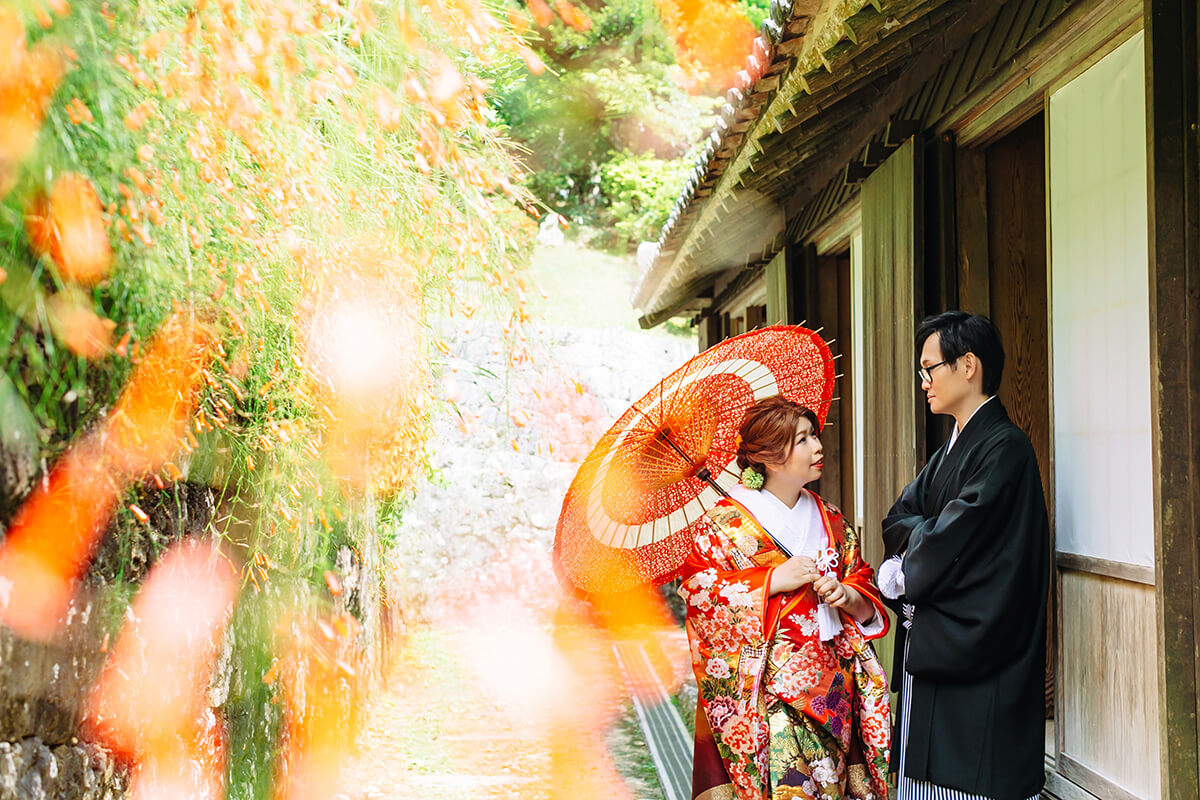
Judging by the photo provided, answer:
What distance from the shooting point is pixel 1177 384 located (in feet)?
8.29

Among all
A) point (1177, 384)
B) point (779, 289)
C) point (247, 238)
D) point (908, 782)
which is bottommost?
point (908, 782)

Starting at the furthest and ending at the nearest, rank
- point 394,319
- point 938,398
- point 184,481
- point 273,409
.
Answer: point 394,319 < point 273,409 < point 184,481 < point 938,398

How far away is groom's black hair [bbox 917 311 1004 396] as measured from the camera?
3.20m

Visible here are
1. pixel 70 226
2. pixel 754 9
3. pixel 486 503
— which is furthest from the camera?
pixel 754 9

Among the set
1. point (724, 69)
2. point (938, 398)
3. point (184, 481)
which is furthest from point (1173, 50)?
point (724, 69)

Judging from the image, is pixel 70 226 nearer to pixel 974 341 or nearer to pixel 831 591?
pixel 831 591

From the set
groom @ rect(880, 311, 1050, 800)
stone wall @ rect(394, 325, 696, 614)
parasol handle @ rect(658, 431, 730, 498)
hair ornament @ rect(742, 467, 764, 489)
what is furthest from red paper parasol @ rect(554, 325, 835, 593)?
stone wall @ rect(394, 325, 696, 614)

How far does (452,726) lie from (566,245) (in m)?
21.5

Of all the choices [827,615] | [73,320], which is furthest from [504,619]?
[73,320]

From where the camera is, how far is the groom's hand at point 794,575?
339 cm

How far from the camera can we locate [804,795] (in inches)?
133

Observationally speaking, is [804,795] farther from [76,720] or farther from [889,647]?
[76,720]

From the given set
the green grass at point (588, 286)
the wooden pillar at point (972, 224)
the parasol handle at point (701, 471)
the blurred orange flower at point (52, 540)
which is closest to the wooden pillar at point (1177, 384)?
the parasol handle at point (701, 471)

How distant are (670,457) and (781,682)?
2.92ft
